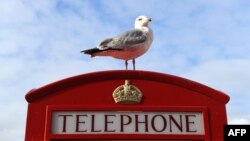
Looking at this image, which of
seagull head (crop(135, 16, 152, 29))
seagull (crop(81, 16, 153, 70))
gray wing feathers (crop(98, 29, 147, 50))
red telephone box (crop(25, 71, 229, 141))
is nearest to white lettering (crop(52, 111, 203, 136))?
red telephone box (crop(25, 71, 229, 141))

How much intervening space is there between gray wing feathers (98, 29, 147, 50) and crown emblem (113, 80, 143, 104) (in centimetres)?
117

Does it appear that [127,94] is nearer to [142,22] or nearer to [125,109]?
[125,109]

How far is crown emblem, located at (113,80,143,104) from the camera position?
222 inches

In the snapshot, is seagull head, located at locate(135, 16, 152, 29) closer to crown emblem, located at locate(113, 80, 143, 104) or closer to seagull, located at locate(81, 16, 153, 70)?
seagull, located at locate(81, 16, 153, 70)

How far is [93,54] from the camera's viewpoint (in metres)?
6.84

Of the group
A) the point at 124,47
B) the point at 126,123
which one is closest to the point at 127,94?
the point at 126,123

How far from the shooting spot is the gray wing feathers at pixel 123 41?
6762mm

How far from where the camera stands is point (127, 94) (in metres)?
5.65

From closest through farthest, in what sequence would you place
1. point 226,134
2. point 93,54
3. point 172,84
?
1. point 226,134
2. point 172,84
3. point 93,54

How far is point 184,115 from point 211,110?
0.40m

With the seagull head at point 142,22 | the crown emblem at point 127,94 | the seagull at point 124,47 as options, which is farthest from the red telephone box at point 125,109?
the seagull head at point 142,22

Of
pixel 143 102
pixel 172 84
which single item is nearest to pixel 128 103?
pixel 143 102

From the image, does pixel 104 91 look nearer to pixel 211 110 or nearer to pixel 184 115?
pixel 184 115

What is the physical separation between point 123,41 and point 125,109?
1.55 meters
